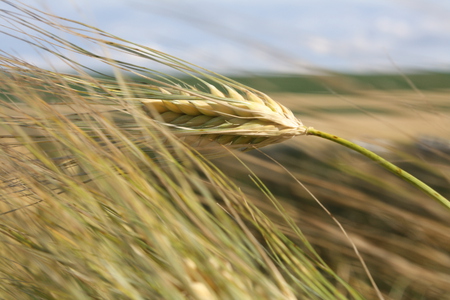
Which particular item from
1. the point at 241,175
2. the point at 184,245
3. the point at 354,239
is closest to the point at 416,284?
the point at 354,239

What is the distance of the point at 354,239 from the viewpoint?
694mm

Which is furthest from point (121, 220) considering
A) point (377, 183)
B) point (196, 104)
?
point (377, 183)

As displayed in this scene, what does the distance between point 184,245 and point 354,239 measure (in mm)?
386

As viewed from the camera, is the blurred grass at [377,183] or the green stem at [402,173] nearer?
the green stem at [402,173]

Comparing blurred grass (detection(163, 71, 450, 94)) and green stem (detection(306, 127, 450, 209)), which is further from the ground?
blurred grass (detection(163, 71, 450, 94))

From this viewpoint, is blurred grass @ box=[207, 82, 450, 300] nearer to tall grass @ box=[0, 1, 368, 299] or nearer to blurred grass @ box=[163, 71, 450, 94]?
blurred grass @ box=[163, 71, 450, 94]

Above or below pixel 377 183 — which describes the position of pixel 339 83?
above

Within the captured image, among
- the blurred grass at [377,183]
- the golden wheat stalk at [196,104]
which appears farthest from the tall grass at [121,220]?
the blurred grass at [377,183]

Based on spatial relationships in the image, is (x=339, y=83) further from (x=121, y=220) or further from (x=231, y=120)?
(x=121, y=220)

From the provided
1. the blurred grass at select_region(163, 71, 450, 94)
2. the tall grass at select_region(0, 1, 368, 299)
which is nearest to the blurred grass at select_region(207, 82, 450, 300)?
the blurred grass at select_region(163, 71, 450, 94)

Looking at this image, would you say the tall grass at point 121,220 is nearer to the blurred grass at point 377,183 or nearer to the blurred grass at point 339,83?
the blurred grass at point 339,83

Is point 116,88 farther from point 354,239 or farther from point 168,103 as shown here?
point 354,239

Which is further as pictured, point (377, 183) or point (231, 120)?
point (377, 183)

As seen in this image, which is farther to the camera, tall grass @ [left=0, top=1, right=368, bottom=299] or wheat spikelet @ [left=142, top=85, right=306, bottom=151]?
wheat spikelet @ [left=142, top=85, right=306, bottom=151]
